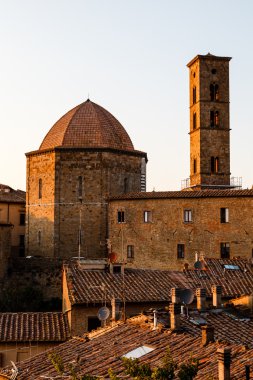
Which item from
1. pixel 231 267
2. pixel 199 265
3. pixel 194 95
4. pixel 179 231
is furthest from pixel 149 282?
pixel 194 95

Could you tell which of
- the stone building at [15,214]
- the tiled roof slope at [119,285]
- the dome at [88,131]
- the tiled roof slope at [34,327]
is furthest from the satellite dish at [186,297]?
the stone building at [15,214]

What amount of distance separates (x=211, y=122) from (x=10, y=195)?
1737cm

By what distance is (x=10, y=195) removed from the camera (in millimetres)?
60688

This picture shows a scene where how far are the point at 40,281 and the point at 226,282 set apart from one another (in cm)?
1764

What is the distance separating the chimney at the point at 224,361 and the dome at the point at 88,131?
1417 inches

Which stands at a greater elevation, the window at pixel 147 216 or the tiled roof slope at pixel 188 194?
the tiled roof slope at pixel 188 194

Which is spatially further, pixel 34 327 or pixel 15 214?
pixel 15 214

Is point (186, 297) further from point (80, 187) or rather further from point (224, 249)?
point (80, 187)

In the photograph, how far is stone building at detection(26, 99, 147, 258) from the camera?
157ft

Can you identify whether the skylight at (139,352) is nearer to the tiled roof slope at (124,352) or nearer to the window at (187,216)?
the tiled roof slope at (124,352)

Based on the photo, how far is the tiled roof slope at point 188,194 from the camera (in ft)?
144

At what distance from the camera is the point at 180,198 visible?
1761 inches

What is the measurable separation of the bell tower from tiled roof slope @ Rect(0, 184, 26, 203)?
559 inches

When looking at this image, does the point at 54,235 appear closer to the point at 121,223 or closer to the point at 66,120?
the point at 121,223
